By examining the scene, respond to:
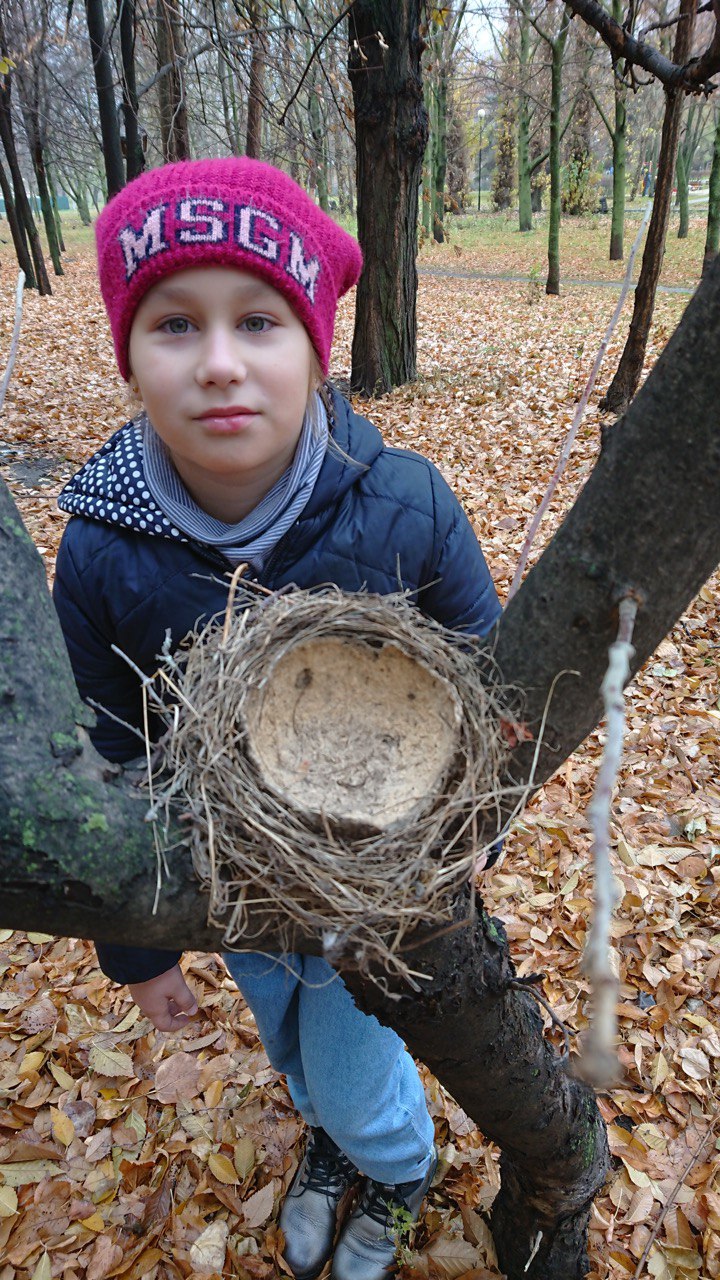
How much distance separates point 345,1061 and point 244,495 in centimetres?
135

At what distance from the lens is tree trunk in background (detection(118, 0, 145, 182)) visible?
24.7 feet

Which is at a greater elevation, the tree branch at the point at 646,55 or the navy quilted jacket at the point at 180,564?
the tree branch at the point at 646,55

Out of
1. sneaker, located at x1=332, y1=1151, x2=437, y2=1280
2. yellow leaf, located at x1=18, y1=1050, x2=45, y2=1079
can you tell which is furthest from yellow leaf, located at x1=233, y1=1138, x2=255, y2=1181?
yellow leaf, located at x1=18, y1=1050, x2=45, y2=1079

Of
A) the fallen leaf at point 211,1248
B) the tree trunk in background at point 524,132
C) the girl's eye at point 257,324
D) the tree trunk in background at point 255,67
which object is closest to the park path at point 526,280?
the tree trunk in background at point 524,132

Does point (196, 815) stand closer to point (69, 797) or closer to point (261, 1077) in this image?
point (69, 797)

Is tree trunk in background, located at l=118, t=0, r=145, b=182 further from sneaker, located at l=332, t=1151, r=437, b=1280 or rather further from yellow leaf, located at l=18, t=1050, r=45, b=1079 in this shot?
sneaker, located at l=332, t=1151, r=437, b=1280

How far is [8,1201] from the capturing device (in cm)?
234

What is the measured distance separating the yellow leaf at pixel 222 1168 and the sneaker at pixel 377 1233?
407 millimetres

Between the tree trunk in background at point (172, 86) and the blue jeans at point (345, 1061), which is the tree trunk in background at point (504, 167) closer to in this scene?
the tree trunk in background at point (172, 86)

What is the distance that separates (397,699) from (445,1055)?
0.69 m

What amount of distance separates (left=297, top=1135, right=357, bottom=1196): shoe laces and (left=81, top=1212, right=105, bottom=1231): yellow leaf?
0.63 meters

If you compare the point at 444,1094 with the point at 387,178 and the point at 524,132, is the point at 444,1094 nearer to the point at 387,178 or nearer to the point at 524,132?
the point at 387,178

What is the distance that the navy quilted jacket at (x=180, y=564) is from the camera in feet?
5.24

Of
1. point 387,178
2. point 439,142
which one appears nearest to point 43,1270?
point 387,178
